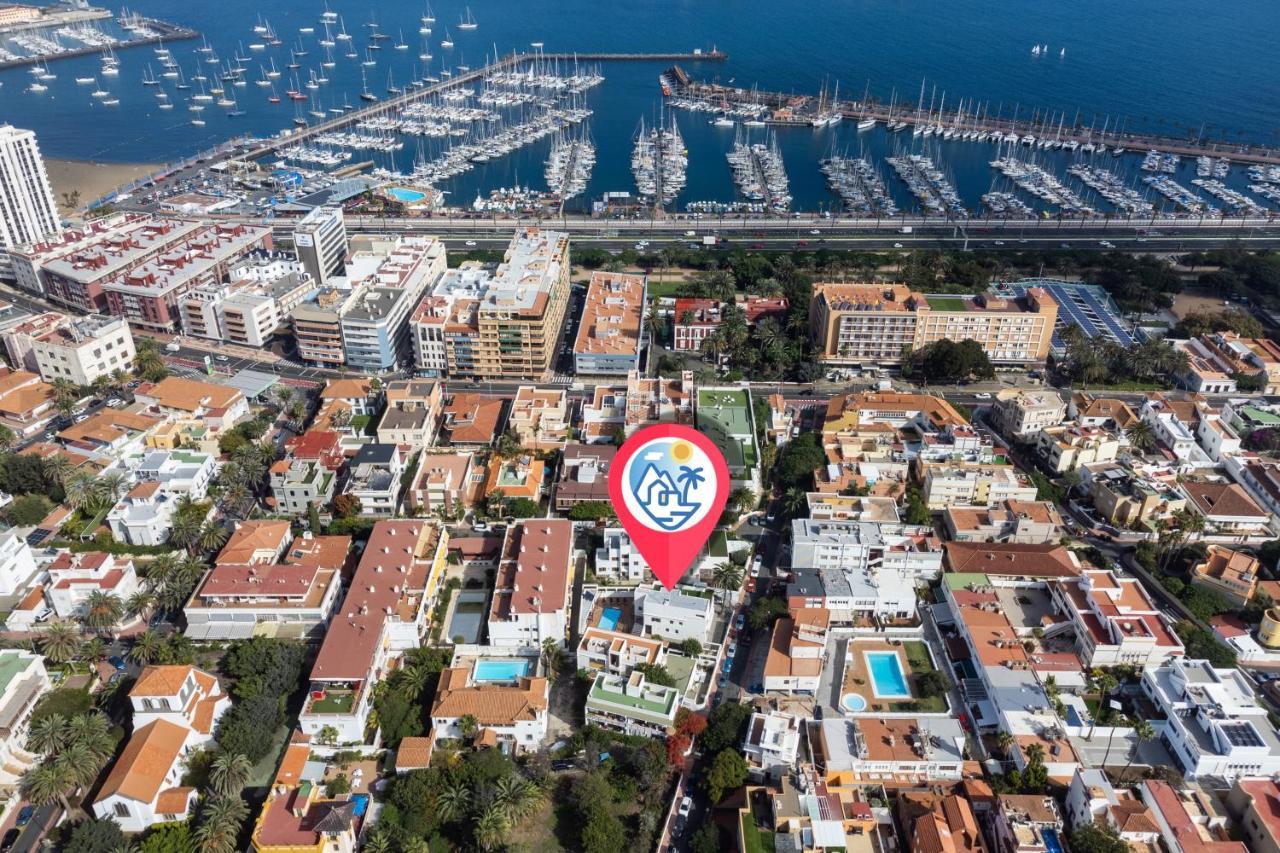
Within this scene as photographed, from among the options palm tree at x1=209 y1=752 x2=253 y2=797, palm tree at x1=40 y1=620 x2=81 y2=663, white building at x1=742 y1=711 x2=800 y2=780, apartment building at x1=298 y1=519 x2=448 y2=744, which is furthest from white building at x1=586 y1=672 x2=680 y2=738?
palm tree at x1=40 y1=620 x2=81 y2=663

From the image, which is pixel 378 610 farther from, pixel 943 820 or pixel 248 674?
pixel 943 820

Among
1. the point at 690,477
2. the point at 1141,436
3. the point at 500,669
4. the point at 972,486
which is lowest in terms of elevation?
the point at 500,669

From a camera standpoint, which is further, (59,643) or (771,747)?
(59,643)

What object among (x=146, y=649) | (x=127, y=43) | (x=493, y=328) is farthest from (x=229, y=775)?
(x=127, y=43)

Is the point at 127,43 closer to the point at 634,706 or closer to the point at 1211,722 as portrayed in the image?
the point at 634,706

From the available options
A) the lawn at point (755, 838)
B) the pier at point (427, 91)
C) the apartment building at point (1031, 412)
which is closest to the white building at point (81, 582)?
the lawn at point (755, 838)

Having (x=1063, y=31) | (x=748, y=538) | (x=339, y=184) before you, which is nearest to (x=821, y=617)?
(x=748, y=538)

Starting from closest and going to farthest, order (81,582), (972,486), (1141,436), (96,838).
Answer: (96,838) → (81,582) → (972,486) → (1141,436)
